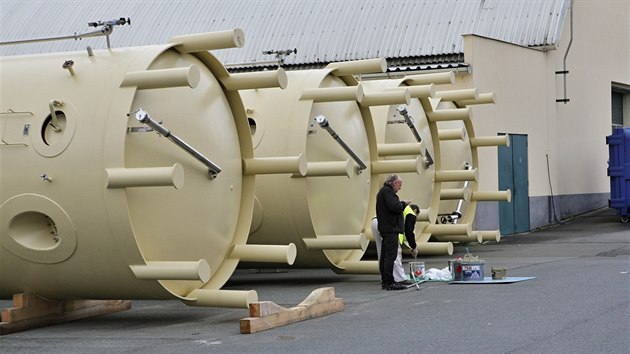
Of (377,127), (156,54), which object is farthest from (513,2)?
(156,54)

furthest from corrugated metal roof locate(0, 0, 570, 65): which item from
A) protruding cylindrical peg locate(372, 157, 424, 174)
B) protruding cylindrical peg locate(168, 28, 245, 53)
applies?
protruding cylindrical peg locate(168, 28, 245, 53)

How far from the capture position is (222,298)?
1205 centimetres

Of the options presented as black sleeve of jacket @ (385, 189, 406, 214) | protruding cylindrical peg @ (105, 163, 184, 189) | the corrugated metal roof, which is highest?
the corrugated metal roof

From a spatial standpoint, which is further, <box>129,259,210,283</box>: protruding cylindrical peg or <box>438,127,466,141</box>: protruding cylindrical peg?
<box>438,127,466,141</box>: protruding cylindrical peg

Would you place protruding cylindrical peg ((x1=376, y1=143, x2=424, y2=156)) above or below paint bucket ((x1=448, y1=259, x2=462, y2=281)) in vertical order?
above

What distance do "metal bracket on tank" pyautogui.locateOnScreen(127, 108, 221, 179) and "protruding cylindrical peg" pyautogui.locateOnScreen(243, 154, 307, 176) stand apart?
818 millimetres

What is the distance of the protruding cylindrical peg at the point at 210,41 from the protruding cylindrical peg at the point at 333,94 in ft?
11.5

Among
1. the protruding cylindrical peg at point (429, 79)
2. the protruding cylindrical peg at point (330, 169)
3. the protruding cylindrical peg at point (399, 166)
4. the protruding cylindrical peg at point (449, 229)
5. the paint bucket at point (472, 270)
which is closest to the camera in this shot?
the protruding cylindrical peg at point (330, 169)

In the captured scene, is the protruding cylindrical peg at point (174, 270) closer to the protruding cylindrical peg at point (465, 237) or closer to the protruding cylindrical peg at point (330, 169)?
the protruding cylindrical peg at point (330, 169)

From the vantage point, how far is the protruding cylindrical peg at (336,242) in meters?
15.5

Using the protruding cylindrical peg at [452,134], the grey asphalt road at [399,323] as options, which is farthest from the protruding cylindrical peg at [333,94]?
the protruding cylindrical peg at [452,134]

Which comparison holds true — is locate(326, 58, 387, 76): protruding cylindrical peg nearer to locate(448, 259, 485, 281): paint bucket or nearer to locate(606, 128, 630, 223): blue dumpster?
locate(448, 259, 485, 281): paint bucket

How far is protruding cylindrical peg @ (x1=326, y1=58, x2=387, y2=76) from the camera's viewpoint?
16219 millimetres

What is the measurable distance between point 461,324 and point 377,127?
7.74 metres
